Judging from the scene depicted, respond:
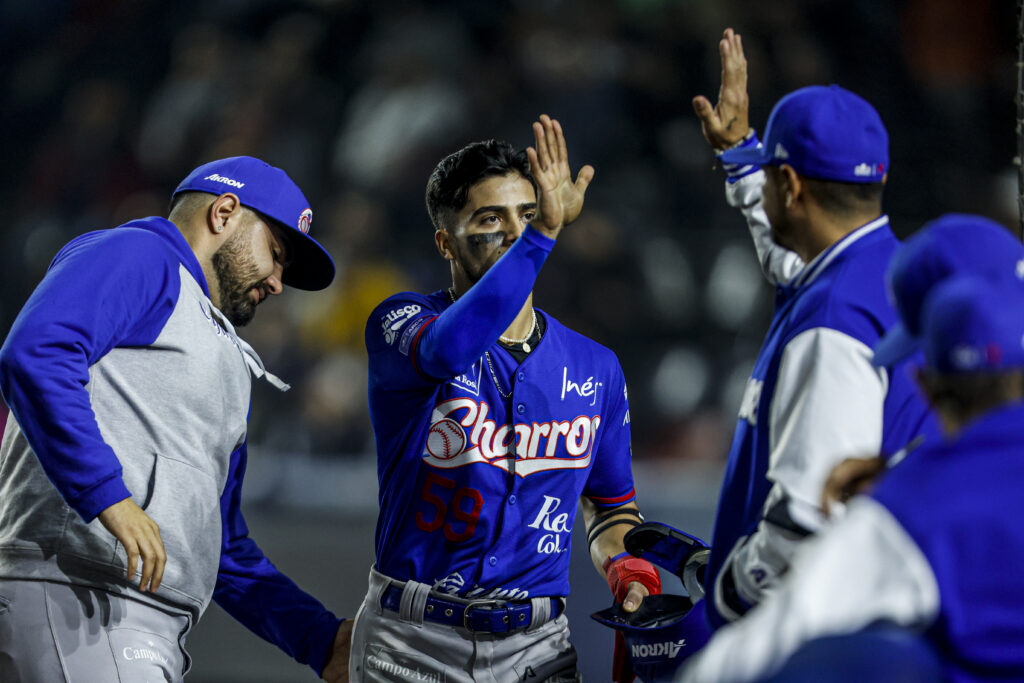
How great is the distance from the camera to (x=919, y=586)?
1.09 m

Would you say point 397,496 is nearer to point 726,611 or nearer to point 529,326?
point 529,326

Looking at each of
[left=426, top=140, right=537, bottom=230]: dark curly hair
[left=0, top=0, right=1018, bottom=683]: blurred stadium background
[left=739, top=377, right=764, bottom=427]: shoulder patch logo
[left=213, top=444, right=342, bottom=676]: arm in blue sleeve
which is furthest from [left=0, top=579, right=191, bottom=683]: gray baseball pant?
[left=0, top=0, right=1018, bottom=683]: blurred stadium background

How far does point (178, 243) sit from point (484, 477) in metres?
0.98

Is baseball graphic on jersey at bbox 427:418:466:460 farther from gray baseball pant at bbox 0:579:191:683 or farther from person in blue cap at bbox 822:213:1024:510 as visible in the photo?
person in blue cap at bbox 822:213:1024:510

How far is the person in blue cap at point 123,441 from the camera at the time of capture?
2.12 metres

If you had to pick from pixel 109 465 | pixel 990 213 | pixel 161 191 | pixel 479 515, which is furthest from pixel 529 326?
pixel 161 191

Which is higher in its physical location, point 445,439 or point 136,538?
point 445,439

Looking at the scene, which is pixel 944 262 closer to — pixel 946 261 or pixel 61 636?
pixel 946 261

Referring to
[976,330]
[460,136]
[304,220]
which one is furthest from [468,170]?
[460,136]

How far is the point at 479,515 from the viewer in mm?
2504

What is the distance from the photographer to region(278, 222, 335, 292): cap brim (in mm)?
2862

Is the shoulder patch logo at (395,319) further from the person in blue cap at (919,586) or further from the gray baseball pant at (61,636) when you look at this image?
the person in blue cap at (919,586)

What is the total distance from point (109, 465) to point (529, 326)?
1152 millimetres

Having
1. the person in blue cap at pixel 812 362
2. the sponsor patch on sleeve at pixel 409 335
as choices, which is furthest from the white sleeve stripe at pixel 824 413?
the sponsor patch on sleeve at pixel 409 335
